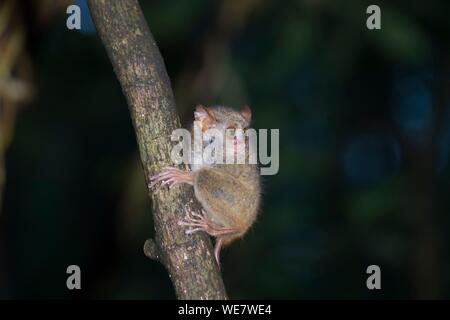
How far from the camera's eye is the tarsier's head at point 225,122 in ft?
10.6

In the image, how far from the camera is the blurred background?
5.92 meters

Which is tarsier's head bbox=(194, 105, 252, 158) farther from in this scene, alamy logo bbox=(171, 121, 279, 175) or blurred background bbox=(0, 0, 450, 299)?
blurred background bbox=(0, 0, 450, 299)

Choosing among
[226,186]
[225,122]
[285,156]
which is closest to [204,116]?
[225,122]

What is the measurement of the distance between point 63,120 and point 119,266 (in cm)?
176

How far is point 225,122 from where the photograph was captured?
10.7ft

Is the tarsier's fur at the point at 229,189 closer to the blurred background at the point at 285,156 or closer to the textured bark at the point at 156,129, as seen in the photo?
the textured bark at the point at 156,129

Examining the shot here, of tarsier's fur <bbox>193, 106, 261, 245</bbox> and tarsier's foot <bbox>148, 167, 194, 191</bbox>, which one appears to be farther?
tarsier's fur <bbox>193, 106, 261, 245</bbox>

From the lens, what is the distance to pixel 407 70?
774cm

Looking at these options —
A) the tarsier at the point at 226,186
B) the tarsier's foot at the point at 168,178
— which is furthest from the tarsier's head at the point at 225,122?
the tarsier's foot at the point at 168,178

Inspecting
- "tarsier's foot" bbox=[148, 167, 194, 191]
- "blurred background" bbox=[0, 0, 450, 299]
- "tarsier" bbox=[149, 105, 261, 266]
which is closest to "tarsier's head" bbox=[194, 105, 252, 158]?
"tarsier" bbox=[149, 105, 261, 266]

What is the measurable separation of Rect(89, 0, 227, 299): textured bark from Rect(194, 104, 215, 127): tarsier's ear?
0.45 metres

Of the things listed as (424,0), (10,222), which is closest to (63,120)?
(10,222)

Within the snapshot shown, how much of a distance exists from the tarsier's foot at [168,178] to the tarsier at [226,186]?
8.5 inches
